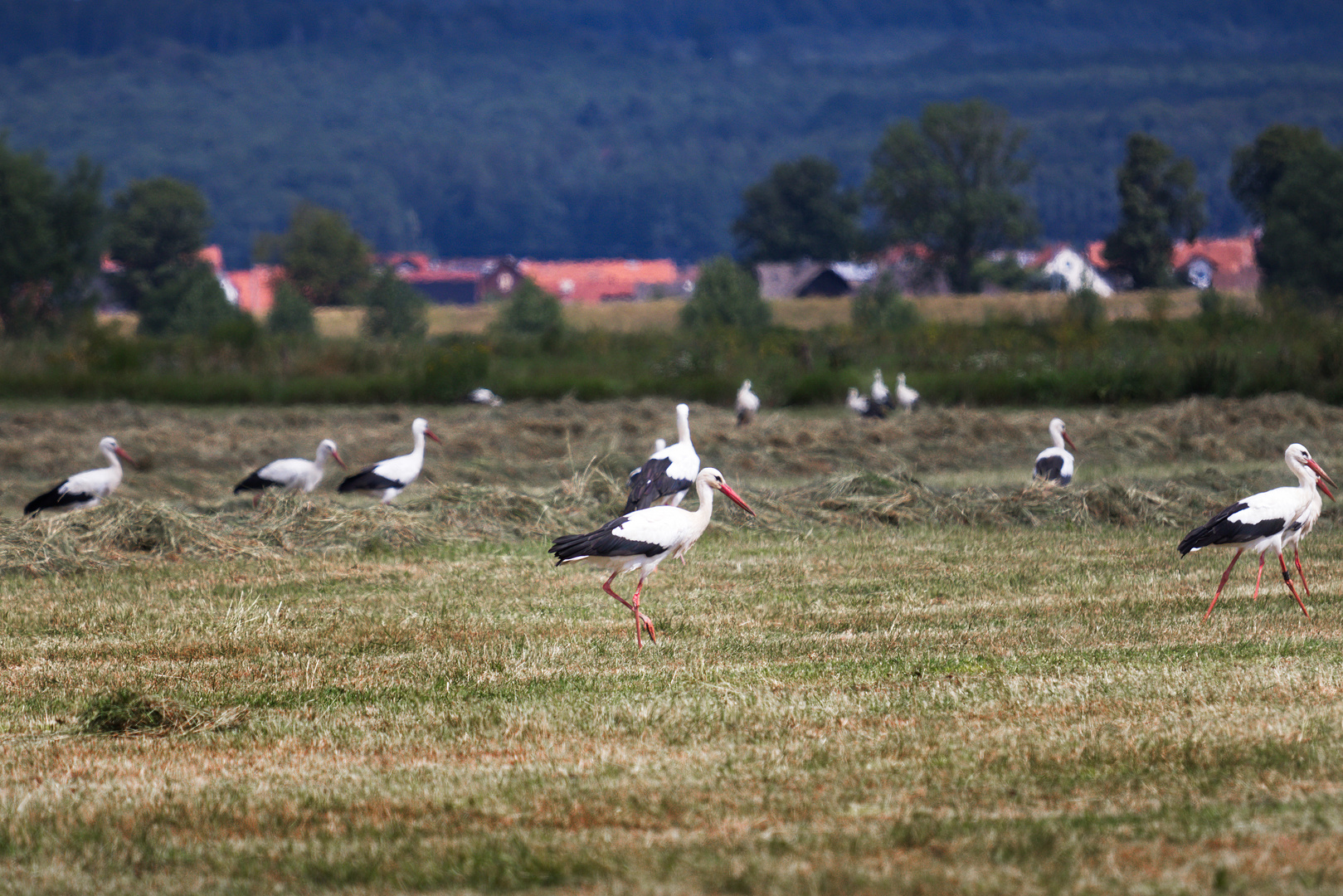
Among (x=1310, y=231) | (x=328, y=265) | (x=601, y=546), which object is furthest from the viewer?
(x=328, y=265)

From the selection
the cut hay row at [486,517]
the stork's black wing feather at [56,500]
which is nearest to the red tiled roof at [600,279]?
the stork's black wing feather at [56,500]

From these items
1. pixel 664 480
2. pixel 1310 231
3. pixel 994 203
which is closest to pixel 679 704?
pixel 664 480

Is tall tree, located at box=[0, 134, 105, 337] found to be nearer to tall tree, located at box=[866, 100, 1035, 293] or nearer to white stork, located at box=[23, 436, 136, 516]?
white stork, located at box=[23, 436, 136, 516]

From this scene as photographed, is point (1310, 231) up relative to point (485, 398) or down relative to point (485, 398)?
up

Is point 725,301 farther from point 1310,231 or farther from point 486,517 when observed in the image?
point 486,517

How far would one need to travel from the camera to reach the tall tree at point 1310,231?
226ft

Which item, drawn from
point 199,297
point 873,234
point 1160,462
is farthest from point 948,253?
point 1160,462

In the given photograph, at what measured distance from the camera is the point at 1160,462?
21.7m

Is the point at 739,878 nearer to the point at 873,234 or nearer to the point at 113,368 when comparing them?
the point at 113,368

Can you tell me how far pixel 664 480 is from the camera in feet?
44.0

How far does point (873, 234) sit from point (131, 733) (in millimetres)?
114203

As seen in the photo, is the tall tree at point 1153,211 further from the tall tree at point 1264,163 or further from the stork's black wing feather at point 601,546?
the stork's black wing feather at point 601,546

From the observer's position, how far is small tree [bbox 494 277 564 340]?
225ft

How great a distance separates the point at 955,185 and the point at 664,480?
100 m
